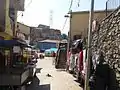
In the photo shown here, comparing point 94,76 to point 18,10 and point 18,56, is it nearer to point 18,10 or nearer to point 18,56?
point 18,56

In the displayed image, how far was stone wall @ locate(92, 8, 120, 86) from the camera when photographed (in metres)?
11.1

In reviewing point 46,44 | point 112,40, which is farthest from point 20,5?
point 46,44

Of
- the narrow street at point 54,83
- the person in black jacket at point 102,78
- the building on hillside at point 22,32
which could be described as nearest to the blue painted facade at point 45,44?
the building on hillside at point 22,32

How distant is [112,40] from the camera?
12.0 meters

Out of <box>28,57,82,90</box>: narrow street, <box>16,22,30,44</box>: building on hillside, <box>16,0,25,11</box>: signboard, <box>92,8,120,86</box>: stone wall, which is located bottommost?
<box>28,57,82,90</box>: narrow street

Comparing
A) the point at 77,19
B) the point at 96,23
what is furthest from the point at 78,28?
the point at 96,23

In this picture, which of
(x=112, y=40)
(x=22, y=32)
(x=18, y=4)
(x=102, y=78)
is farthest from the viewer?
(x=22, y=32)

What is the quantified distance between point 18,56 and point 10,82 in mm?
A: 4539

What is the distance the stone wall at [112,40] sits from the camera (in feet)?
36.5

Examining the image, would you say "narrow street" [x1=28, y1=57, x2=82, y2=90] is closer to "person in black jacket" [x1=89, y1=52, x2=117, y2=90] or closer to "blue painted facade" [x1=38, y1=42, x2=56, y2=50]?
"person in black jacket" [x1=89, y1=52, x2=117, y2=90]

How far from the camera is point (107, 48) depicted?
1288 centimetres

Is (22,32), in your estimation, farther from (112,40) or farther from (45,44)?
(112,40)

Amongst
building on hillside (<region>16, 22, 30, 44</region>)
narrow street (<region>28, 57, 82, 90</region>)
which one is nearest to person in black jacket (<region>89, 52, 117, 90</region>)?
narrow street (<region>28, 57, 82, 90</region>)

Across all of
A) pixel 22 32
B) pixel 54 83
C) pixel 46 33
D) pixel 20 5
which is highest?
pixel 20 5
